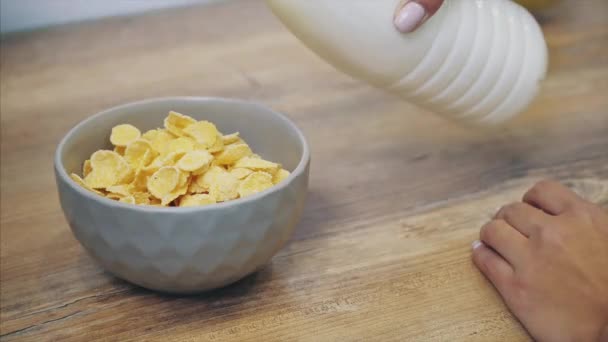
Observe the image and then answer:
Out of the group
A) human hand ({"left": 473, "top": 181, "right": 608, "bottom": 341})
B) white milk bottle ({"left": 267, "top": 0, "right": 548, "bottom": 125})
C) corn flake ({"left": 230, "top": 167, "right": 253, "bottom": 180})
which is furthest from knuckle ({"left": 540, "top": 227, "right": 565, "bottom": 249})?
corn flake ({"left": 230, "top": 167, "right": 253, "bottom": 180})

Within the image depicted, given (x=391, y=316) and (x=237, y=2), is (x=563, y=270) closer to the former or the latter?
(x=391, y=316)

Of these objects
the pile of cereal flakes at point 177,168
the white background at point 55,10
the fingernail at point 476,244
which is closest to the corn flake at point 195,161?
the pile of cereal flakes at point 177,168

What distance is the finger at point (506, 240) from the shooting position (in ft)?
2.03

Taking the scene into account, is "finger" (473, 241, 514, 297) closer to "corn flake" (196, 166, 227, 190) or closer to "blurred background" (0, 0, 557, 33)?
"corn flake" (196, 166, 227, 190)

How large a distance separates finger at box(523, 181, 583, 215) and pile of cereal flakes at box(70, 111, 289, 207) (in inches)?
10.1

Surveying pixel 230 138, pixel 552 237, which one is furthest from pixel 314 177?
pixel 552 237

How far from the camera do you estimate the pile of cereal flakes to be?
57 centimetres

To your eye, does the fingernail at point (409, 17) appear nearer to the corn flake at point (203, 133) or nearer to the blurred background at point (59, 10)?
the corn flake at point (203, 133)

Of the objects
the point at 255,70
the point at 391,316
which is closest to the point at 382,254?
the point at 391,316

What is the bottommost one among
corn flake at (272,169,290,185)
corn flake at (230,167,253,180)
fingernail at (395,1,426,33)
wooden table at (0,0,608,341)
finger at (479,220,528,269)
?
wooden table at (0,0,608,341)

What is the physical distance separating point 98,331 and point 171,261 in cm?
9

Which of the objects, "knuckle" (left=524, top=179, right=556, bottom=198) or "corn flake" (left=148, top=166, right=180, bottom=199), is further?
"knuckle" (left=524, top=179, right=556, bottom=198)

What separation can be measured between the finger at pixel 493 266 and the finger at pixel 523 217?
0.04m

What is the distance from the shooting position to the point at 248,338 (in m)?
0.55
